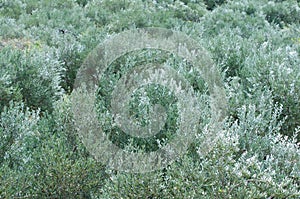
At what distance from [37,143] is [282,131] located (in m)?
2.53

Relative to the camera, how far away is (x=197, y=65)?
5148 millimetres

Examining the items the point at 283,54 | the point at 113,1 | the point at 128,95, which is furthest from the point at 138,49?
the point at 113,1

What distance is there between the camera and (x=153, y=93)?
4332mm

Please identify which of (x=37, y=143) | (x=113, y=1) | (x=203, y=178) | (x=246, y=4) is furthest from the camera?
(x=246, y=4)

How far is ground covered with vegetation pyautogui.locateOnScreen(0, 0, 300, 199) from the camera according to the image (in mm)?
3055

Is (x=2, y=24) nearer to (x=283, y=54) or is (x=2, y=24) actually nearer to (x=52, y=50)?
(x=52, y=50)

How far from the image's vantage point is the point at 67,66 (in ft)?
18.5

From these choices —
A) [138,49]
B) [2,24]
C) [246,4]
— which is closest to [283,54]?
[138,49]

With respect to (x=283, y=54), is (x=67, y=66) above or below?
below

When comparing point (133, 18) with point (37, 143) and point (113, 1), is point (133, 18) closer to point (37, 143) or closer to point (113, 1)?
point (113, 1)

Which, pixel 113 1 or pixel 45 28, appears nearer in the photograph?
pixel 45 28

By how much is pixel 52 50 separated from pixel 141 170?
311 centimetres

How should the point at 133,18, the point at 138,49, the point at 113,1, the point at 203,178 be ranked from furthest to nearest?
the point at 113,1 < the point at 133,18 < the point at 138,49 < the point at 203,178

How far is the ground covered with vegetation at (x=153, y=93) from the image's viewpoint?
3.05 m
